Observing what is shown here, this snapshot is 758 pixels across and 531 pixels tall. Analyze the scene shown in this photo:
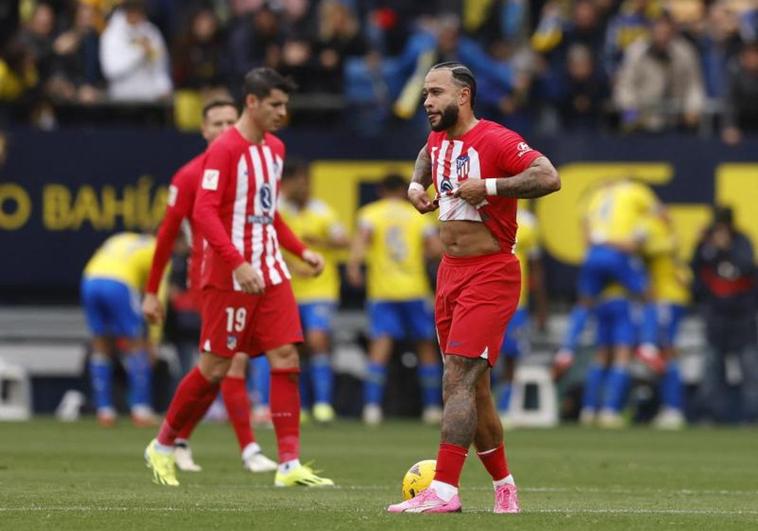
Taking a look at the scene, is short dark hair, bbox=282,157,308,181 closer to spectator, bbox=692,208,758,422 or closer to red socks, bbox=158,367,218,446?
spectator, bbox=692,208,758,422

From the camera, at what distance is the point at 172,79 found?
2253 centimetres

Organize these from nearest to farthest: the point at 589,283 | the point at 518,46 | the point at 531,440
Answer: the point at 531,440
the point at 589,283
the point at 518,46

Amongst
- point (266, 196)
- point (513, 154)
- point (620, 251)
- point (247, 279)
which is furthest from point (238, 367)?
point (620, 251)

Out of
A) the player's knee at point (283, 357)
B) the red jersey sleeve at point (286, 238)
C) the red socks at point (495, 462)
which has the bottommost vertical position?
the red socks at point (495, 462)

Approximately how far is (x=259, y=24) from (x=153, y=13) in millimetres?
1907

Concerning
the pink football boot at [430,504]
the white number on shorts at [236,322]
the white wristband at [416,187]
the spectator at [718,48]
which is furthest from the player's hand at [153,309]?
the spectator at [718,48]

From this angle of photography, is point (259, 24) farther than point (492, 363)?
Yes

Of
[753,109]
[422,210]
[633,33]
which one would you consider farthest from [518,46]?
[422,210]

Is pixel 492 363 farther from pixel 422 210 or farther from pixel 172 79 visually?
pixel 172 79

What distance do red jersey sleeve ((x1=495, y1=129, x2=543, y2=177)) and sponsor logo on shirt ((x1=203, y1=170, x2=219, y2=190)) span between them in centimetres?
260

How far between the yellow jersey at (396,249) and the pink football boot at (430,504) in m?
11.0

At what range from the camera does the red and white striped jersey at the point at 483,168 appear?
9.37 metres

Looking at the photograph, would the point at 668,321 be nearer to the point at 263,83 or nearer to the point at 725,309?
the point at 725,309

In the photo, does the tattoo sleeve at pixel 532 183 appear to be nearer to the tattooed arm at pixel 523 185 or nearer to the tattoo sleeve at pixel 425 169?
the tattooed arm at pixel 523 185
